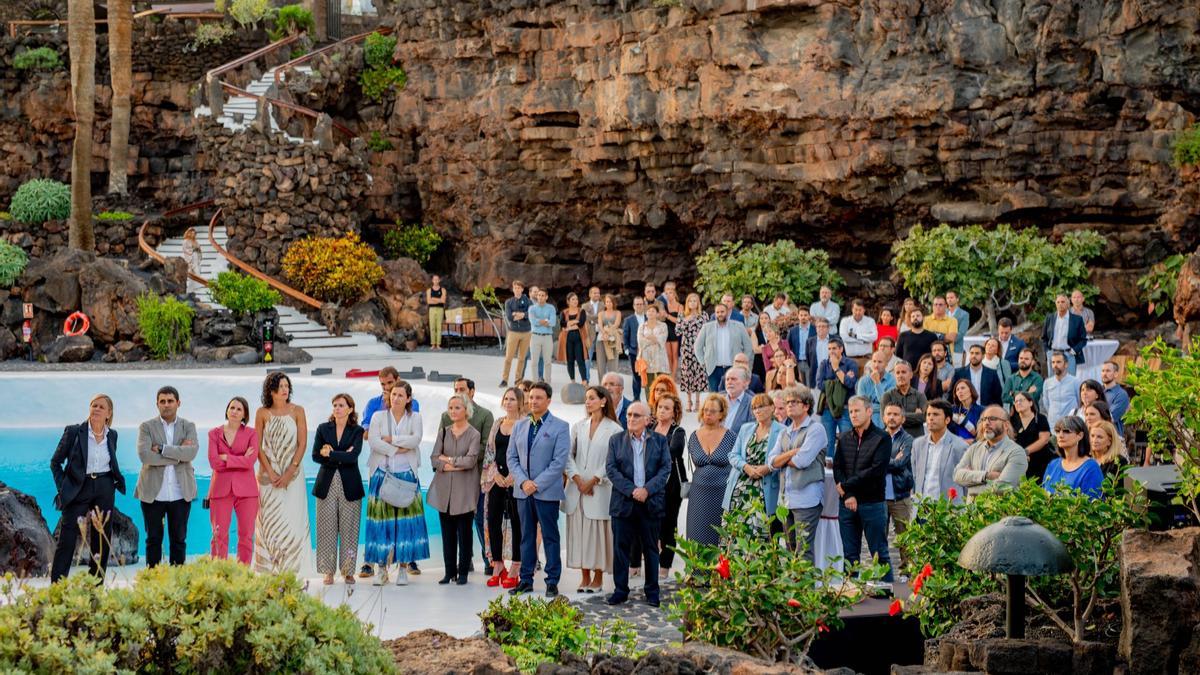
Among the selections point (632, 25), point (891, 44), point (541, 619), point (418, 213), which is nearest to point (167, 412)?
point (541, 619)

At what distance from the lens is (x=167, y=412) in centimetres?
1027

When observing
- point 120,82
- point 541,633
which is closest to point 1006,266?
point 541,633

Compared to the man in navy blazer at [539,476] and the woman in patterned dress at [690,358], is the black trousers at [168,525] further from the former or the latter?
the woman in patterned dress at [690,358]

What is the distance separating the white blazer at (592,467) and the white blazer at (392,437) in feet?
4.05

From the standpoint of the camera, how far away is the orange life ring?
23.7m

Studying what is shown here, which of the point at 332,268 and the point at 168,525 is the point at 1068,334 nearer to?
the point at 168,525

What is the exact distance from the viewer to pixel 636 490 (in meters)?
9.52

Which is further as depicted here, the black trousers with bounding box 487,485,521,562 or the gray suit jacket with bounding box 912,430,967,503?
the black trousers with bounding box 487,485,521,562

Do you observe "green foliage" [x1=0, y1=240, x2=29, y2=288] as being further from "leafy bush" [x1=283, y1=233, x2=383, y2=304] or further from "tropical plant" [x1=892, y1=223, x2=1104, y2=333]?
"tropical plant" [x1=892, y1=223, x2=1104, y2=333]

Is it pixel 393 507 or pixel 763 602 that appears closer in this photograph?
pixel 763 602

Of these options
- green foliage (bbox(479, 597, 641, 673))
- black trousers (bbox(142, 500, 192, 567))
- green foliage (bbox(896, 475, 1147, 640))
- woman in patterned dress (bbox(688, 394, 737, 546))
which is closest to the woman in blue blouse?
green foliage (bbox(896, 475, 1147, 640))

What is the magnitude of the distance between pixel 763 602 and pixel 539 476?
10.1ft

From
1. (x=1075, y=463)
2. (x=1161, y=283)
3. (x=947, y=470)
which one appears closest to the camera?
(x=1075, y=463)

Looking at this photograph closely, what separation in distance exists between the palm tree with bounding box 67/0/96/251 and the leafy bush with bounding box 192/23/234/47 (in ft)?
24.7
